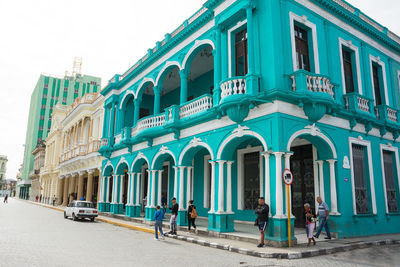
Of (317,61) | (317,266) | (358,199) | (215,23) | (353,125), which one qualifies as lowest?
(317,266)

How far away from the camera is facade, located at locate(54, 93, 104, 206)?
1035 inches

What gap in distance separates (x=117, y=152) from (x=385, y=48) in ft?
56.3

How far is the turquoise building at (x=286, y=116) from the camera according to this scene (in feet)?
34.7

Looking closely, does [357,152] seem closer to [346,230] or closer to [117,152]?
[346,230]

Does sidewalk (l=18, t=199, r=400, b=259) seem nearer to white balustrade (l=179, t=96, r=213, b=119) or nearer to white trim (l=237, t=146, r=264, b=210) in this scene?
white trim (l=237, t=146, r=264, b=210)

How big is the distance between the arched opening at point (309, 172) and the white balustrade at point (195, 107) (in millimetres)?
3833

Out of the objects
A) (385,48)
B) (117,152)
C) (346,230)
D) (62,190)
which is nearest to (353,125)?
(346,230)

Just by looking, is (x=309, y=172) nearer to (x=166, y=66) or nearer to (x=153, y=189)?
(x=153, y=189)

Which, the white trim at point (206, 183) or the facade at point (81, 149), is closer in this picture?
the white trim at point (206, 183)

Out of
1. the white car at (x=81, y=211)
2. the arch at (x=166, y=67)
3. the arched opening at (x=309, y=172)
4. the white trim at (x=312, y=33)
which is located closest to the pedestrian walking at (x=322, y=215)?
the arched opening at (x=309, y=172)

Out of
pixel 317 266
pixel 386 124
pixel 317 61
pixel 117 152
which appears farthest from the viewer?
pixel 117 152

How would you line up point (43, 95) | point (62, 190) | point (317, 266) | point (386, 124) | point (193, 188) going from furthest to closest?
1. point (43, 95)
2. point (62, 190)
3. point (193, 188)
4. point (386, 124)
5. point (317, 266)

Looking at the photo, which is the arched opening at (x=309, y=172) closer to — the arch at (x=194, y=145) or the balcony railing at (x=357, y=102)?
the balcony railing at (x=357, y=102)

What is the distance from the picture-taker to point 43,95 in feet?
226
